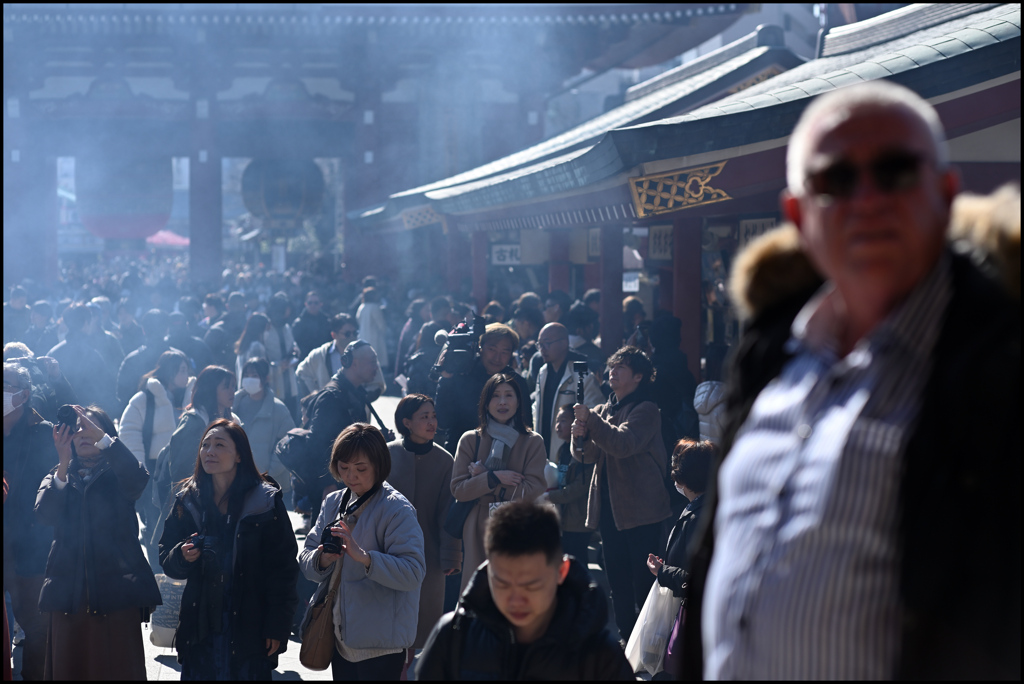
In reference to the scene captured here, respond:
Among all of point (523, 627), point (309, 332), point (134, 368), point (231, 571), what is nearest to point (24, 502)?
point (231, 571)

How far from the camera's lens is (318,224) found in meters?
36.7

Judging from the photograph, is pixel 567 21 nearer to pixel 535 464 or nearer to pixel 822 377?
pixel 535 464

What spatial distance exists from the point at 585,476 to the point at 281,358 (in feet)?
15.4

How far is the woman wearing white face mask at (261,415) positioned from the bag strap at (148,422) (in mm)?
526

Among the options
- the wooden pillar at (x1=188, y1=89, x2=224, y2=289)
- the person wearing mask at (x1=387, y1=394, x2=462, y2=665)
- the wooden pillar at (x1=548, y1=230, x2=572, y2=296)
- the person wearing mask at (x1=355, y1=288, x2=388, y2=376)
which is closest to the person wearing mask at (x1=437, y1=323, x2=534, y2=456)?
the person wearing mask at (x1=387, y1=394, x2=462, y2=665)

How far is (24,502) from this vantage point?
15.7 ft

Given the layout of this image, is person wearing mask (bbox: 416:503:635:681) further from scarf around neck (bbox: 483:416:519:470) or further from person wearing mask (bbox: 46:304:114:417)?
person wearing mask (bbox: 46:304:114:417)

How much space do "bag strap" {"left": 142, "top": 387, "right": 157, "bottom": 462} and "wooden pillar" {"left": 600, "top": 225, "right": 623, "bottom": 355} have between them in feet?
13.1

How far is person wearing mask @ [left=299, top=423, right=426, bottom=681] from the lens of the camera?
12.3 feet

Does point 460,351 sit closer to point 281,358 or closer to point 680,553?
point 680,553

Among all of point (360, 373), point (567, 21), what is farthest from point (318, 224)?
point (360, 373)

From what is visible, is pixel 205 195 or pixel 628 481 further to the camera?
pixel 205 195

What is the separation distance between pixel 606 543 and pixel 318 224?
32.7 m

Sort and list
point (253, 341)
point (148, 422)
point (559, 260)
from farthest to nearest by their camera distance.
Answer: point (559, 260), point (253, 341), point (148, 422)
